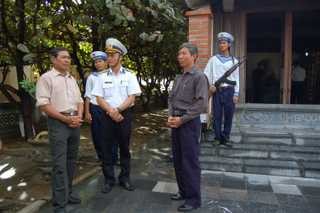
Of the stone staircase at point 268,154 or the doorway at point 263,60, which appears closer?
the stone staircase at point 268,154

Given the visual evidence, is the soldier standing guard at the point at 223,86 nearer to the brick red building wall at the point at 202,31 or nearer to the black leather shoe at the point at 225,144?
the black leather shoe at the point at 225,144

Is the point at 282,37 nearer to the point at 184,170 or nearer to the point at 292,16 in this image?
the point at 292,16

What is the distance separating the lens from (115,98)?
14.7 feet

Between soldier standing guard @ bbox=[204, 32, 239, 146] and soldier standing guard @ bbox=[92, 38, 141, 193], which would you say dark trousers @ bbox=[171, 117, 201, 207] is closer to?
soldier standing guard @ bbox=[92, 38, 141, 193]

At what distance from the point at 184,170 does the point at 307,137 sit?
10.4 feet

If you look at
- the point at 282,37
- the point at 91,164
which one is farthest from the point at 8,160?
the point at 282,37

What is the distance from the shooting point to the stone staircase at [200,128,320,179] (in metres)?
5.59

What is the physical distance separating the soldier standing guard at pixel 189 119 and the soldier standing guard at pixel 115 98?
0.67 meters

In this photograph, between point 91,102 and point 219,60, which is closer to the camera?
point 91,102

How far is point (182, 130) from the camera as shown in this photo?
4.04m

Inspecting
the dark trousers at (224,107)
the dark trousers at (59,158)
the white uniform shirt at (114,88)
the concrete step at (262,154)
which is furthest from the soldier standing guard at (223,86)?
the dark trousers at (59,158)

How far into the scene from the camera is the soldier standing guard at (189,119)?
13.0ft

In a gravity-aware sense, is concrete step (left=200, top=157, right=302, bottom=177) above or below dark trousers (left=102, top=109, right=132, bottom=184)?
below

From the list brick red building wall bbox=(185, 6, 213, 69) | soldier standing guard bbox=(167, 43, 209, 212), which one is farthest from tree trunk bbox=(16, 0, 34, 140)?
soldier standing guard bbox=(167, 43, 209, 212)
